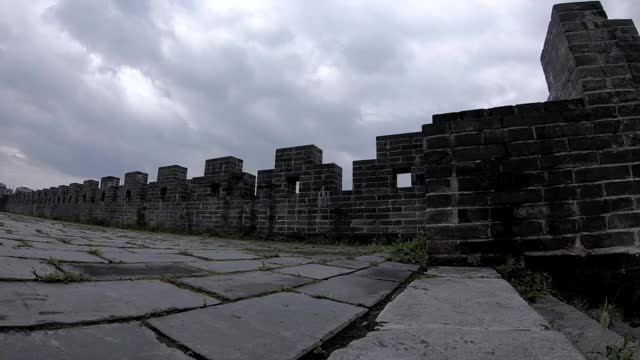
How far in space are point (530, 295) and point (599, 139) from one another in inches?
81.3

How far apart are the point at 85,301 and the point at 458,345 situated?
4.92ft

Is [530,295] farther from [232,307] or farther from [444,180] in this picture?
[232,307]

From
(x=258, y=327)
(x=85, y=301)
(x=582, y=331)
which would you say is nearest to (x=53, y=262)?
(x=85, y=301)

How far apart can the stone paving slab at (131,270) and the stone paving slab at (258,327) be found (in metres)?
0.86

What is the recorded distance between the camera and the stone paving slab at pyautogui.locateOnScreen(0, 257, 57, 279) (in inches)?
63.5

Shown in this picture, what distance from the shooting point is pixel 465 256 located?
335 cm

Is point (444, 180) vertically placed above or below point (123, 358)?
above

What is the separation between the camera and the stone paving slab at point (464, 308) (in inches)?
55.9

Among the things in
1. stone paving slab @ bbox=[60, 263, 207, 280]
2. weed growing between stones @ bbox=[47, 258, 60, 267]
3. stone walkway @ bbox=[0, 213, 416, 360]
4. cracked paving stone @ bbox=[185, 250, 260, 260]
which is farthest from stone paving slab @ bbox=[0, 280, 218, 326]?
cracked paving stone @ bbox=[185, 250, 260, 260]

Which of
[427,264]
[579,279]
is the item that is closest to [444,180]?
[427,264]

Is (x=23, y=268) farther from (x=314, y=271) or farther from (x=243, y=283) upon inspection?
(x=314, y=271)

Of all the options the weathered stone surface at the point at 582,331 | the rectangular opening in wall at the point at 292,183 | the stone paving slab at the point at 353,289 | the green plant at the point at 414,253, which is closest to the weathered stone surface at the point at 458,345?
the weathered stone surface at the point at 582,331

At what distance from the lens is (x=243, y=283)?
2.06 metres

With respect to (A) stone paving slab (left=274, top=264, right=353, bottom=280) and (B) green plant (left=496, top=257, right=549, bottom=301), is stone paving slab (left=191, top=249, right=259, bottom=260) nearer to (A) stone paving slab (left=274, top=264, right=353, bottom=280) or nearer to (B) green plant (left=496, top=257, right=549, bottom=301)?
(A) stone paving slab (left=274, top=264, right=353, bottom=280)
